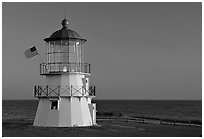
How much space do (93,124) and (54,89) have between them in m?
3.66

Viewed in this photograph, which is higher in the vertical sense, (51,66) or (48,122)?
(51,66)

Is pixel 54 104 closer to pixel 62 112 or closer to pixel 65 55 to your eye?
pixel 62 112

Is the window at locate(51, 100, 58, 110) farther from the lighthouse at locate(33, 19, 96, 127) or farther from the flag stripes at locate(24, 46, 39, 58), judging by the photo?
the flag stripes at locate(24, 46, 39, 58)

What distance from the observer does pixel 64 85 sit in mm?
26484

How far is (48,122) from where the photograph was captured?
26.3 metres

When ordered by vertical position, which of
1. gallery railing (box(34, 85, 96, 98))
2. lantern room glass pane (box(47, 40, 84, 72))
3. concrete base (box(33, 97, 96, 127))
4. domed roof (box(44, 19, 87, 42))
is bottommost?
concrete base (box(33, 97, 96, 127))

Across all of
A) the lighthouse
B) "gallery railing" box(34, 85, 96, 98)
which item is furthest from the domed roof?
"gallery railing" box(34, 85, 96, 98)

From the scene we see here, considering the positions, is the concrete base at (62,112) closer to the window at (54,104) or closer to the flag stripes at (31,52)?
the window at (54,104)

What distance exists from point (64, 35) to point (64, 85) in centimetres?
316

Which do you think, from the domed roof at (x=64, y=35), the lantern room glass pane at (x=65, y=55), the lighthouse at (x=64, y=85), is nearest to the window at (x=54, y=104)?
the lighthouse at (x=64, y=85)

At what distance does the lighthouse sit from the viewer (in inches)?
1032

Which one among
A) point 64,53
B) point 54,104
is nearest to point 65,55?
point 64,53

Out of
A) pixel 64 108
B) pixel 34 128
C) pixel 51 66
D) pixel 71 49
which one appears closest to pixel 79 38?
pixel 71 49

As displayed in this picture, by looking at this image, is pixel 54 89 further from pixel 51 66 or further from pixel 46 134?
pixel 46 134
